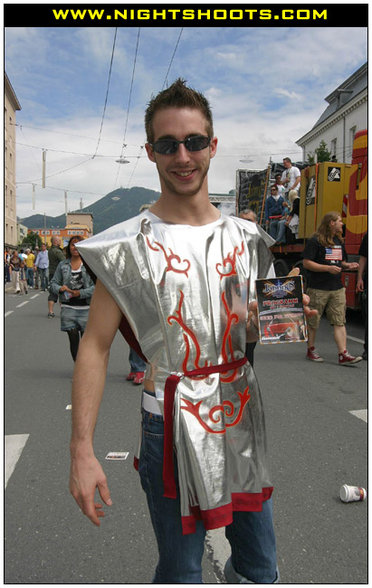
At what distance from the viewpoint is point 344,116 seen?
124ft

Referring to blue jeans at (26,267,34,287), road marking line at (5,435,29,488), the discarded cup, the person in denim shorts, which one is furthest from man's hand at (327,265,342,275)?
blue jeans at (26,267,34,287)

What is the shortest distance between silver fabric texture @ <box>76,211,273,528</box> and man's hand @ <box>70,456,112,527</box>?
24 centimetres

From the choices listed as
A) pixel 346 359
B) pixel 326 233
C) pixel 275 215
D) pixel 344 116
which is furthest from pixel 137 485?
pixel 344 116

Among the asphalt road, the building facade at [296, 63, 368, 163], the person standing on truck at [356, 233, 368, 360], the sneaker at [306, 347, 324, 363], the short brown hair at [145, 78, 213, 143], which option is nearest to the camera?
the short brown hair at [145, 78, 213, 143]

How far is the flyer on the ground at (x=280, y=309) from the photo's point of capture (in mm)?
1634

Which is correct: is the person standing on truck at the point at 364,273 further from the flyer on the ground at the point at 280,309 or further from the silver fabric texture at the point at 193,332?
the silver fabric texture at the point at 193,332

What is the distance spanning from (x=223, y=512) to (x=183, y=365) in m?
0.46

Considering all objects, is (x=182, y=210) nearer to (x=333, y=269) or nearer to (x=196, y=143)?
(x=196, y=143)

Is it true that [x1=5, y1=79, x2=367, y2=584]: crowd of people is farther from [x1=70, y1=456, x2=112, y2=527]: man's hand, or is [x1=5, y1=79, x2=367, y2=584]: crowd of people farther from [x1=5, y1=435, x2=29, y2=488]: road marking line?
[x1=5, y1=435, x2=29, y2=488]: road marking line

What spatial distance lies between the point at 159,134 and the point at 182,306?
1.85ft

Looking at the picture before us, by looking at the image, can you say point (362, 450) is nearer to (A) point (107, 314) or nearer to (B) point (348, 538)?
(B) point (348, 538)

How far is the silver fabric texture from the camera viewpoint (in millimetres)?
1485

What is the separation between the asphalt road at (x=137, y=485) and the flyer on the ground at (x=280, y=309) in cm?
136

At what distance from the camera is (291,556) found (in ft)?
8.07
